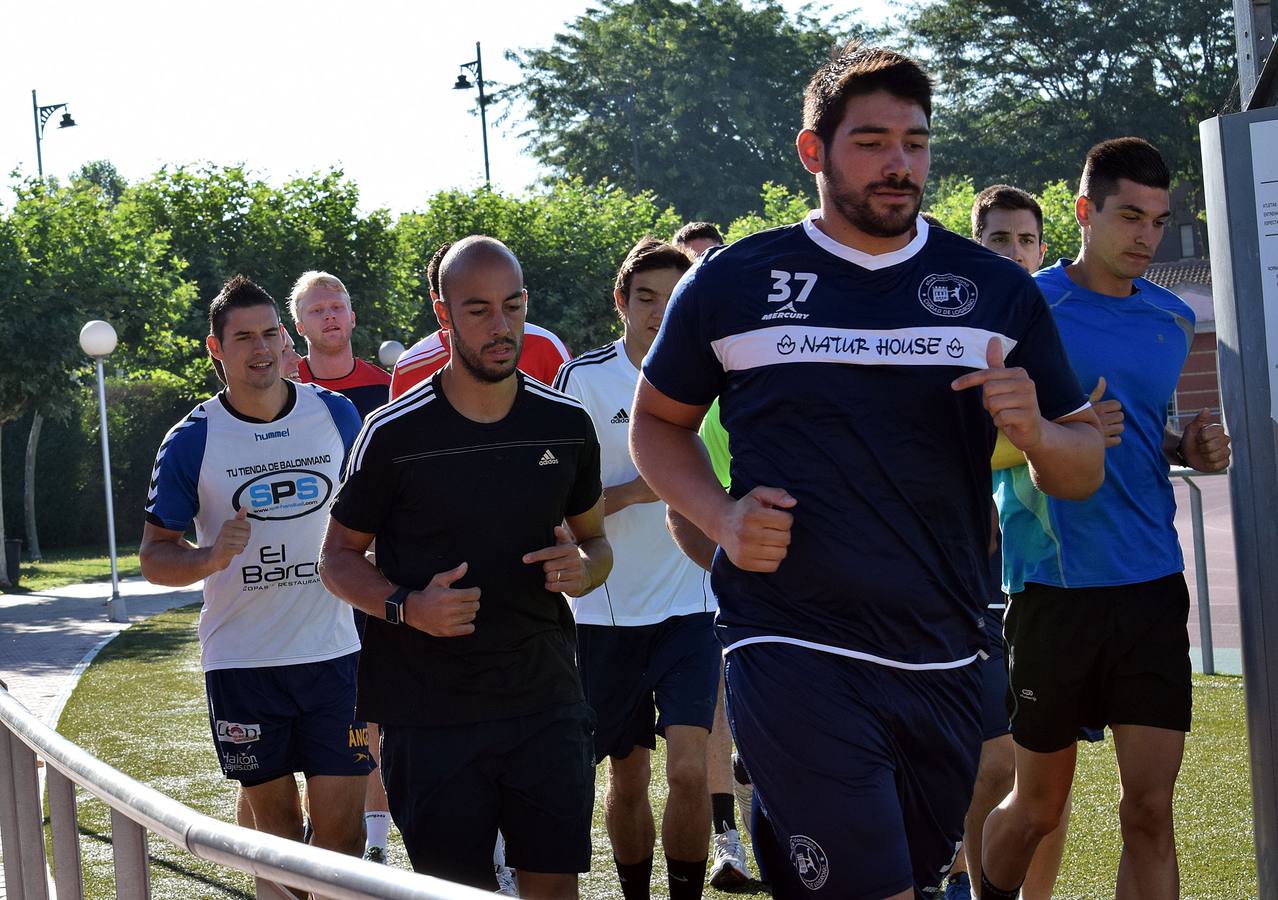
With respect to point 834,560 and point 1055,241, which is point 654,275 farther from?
point 1055,241

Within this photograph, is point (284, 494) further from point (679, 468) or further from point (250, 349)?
point (679, 468)

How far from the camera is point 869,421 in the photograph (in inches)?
126

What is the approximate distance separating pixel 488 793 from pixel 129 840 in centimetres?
163

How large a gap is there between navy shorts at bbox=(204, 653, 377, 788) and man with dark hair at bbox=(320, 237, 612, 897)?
1415 millimetres

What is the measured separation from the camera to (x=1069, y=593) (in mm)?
4777

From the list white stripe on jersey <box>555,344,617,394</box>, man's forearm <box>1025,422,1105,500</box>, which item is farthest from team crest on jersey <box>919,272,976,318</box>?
white stripe on jersey <box>555,344,617,394</box>

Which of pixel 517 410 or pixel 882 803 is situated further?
A: pixel 517 410

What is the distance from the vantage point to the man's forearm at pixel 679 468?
3.33 m

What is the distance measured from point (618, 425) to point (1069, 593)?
1982mm

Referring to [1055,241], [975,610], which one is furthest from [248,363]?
[1055,241]

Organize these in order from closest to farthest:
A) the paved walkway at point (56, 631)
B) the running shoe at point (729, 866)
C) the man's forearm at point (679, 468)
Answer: the man's forearm at point (679, 468)
the running shoe at point (729, 866)
the paved walkway at point (56, 631)

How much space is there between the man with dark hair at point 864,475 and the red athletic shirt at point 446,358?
3645 mm

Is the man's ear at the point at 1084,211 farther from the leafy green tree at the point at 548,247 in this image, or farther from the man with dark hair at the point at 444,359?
the leafy green tree at the point at 548,247

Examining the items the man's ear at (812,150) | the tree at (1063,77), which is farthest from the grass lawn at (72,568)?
the tree at (1063,77)
